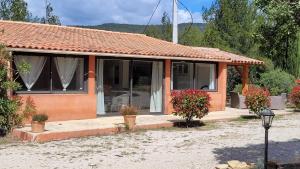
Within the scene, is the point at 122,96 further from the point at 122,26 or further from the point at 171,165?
the point at 122,26

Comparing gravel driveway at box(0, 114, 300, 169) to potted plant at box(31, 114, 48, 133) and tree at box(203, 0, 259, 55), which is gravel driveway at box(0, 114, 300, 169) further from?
tree at box(203, 0, 259, 55)

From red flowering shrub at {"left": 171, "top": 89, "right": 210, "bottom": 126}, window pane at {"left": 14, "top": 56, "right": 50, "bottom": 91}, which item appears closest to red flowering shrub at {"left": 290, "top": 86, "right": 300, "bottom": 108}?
red flowering shrub at {"left": 171, "top": 89, "right": 210, "bottom": 126}

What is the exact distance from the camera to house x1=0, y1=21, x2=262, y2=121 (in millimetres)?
15914

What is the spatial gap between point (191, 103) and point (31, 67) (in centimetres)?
550

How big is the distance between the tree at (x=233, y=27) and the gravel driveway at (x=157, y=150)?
19.9m

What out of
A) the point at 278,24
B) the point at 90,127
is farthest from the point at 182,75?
the point at 278,24

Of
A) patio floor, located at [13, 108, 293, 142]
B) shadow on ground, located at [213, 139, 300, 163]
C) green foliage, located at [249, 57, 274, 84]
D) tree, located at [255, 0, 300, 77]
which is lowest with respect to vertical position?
shadow on ground, located at [213, 139, 300, 163]

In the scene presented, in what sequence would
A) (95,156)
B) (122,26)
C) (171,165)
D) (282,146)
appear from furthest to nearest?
1. (122,26)
2. (282,146)
3. (95,156)
4. (171,165)

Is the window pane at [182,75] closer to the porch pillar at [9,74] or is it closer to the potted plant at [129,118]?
the potted plant at [129,118]

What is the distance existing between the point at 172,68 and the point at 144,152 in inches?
349

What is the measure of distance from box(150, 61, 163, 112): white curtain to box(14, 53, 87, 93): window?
3400 mm

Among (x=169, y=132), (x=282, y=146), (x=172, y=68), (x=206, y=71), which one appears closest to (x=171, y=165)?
(x=282, y=146)

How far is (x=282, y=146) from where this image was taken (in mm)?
12406

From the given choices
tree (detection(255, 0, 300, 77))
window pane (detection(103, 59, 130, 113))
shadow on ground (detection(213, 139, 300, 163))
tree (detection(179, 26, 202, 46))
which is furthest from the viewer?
tree (detection(179, 26, 202, 46))
